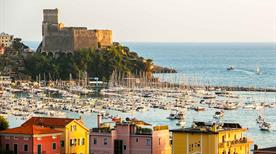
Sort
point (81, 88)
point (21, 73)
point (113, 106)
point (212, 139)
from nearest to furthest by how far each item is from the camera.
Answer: point (212, 139) → point (113, 106) → point (81, 88) → point (21, 73)

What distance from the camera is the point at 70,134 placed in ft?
90.8

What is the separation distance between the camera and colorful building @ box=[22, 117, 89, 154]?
90.2ft

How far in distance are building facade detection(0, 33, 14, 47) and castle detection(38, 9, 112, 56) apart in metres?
3.85

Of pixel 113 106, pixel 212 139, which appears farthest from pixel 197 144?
pixel 113 106

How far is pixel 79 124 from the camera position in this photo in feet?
92.1

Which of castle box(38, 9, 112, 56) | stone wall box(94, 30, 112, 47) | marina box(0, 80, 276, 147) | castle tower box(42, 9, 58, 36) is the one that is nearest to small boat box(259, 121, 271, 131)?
marina box(0, 80, 276, 147)

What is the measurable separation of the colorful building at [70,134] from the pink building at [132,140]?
2.72 feet

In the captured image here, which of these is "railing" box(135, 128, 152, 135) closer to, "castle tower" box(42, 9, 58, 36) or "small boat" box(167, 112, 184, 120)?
"small boat" box(167, 112, 184, 120)

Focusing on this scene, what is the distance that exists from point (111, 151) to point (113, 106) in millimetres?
→ 31195

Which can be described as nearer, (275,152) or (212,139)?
(275,152)

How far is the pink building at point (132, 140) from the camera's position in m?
26.7

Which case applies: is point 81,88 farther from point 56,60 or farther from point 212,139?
point 212,139

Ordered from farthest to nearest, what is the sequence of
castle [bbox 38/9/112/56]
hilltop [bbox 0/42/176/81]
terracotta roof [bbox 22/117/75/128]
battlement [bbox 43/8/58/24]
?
battlement [bbox 43/8/58/24]
castle [bbox 38/9/112/56]
hilltop [bbox 0/42/176/81]
terracotta roof [bbox 22/117/75/128]

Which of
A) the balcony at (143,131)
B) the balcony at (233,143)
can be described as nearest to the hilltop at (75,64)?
the balcony at (143,131)
